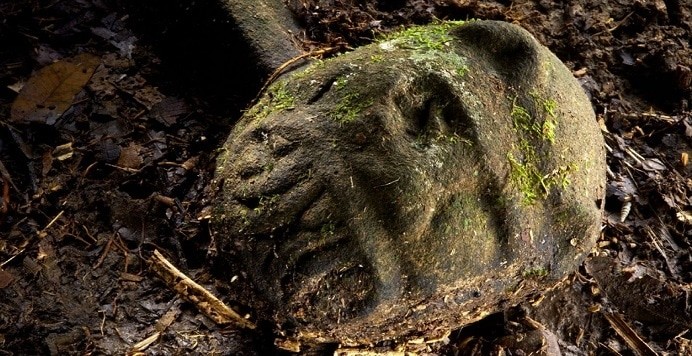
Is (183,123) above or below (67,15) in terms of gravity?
below

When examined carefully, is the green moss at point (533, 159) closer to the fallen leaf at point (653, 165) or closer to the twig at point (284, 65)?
the twig at point (284, 65)

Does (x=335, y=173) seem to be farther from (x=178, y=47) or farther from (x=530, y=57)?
(x=178, y=47)

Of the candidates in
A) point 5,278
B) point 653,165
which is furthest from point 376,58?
point 653,165

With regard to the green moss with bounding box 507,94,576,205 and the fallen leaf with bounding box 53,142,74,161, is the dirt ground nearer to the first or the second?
the fallen leaf with bounding box 53,142,74,161

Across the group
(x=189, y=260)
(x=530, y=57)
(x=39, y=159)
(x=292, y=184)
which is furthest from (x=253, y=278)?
(x=39, y=159)

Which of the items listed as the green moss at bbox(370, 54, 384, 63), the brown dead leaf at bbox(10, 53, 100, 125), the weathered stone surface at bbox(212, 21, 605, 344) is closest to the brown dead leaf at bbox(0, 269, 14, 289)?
the brown dead leaf at bbox(10, 53, 100, 125)

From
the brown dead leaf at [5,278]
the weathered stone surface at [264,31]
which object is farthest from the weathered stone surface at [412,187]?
the brown dead leaf at [5,278]

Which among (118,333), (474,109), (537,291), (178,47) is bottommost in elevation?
(118,333)

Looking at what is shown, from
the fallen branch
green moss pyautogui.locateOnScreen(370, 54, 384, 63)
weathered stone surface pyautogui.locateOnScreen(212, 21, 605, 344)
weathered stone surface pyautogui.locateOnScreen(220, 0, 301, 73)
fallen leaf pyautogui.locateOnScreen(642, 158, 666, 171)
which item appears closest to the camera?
weathered stone surface pyautogui.locateOnScreen(212, 21, 605, 344)
